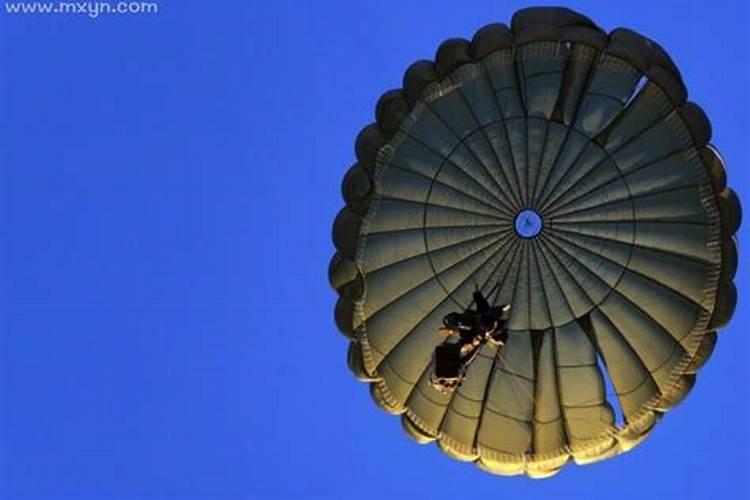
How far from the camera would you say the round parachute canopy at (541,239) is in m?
27.3

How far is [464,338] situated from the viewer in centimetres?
2723

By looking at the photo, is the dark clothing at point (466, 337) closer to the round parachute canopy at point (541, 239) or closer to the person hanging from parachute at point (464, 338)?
the person hanging from parachute at point (464, 338)

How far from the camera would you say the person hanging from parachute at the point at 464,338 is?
27.0m

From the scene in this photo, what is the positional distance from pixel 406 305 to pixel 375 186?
2.22m

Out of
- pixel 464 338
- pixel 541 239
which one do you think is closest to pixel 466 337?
pixel 464 338

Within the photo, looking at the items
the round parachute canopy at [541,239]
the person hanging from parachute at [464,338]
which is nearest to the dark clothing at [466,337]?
the person hanging from parachute at [464,338]

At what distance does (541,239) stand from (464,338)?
2.30 metres

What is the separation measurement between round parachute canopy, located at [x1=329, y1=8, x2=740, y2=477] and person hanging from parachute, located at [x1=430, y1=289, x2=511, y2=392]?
95 cm

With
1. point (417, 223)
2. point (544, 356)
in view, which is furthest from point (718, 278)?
point (417, 223)

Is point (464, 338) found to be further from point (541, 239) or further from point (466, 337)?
point (541, 239)

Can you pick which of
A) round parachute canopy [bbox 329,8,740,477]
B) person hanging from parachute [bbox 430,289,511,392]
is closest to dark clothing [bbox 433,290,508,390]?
person hanging from parachute [bbox 430,289,511,392]

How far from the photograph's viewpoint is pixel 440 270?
2838 centimetres

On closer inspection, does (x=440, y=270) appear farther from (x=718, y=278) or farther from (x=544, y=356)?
(x=718, y=278)

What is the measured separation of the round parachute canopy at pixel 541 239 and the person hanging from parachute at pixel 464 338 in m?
0.95
